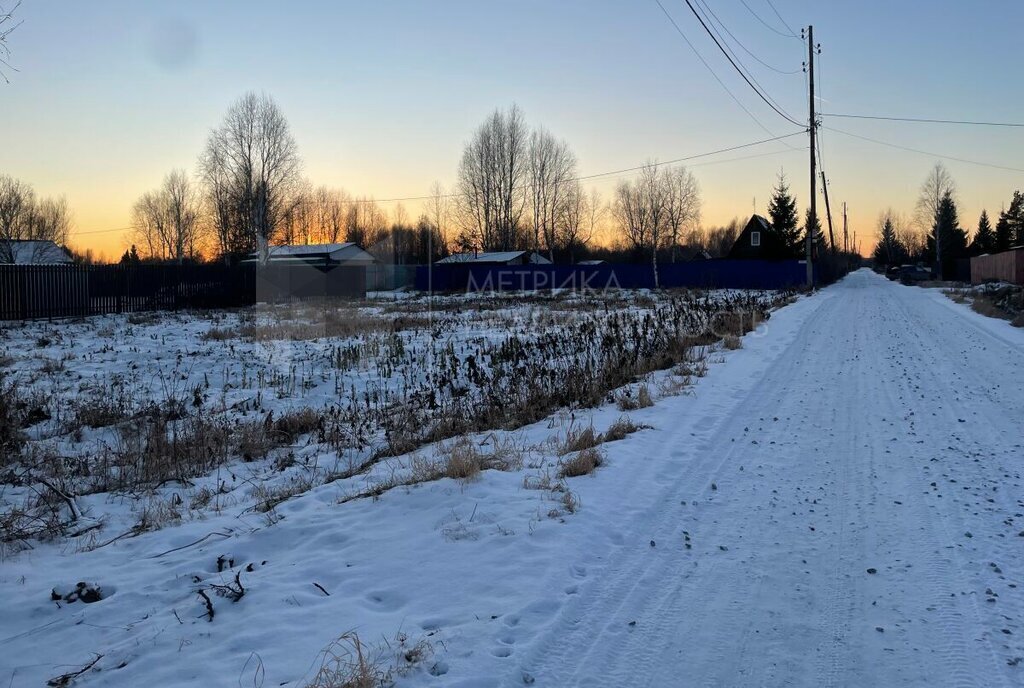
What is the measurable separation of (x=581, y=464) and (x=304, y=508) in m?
2.28

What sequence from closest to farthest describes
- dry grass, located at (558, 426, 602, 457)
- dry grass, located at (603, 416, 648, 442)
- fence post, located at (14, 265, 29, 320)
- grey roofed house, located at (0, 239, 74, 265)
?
dry grass, located at (558, 426, 602, 457) → dry grass, located at (603, 416, 648, 442) → fence post, located at (14, 265, 29, 320) → grey roofed house, located at (0, 239, 74, 265)

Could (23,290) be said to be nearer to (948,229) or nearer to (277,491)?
(277,491)

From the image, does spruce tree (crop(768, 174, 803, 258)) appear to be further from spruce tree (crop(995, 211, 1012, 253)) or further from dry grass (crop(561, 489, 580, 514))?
dry grass (crop(561, 489, 580, 514))

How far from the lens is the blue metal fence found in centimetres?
4656

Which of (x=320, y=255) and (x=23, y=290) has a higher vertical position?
(x=320, y=255)

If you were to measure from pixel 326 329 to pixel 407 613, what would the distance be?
54.2ft

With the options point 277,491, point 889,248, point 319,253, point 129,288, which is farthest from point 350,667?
point 889,248

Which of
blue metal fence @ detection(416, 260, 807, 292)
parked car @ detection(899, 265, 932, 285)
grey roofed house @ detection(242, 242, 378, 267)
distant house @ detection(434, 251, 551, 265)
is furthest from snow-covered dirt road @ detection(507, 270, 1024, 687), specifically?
parked car @ detection(899, 265, 932, 285)

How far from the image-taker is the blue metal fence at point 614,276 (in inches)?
1833

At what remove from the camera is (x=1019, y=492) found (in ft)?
16.4

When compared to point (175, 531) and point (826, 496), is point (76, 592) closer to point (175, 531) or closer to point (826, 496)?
point (175, 531)

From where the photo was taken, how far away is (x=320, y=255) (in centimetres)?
5356

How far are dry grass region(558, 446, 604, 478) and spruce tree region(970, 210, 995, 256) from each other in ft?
249

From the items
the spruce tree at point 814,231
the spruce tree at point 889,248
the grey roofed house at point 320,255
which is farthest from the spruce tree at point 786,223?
→ the spruce tree at point 889,248
